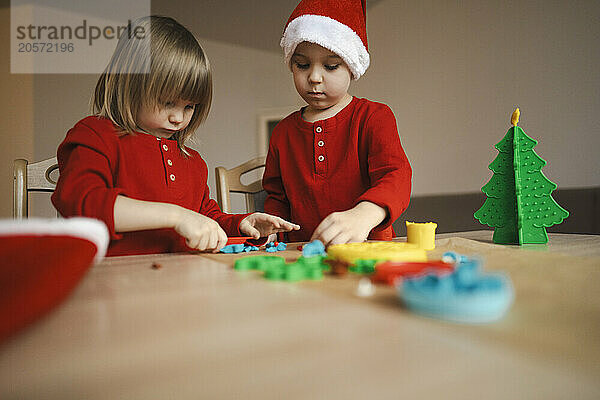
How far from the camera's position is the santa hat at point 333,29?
0.97 m

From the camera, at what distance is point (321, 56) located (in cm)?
100

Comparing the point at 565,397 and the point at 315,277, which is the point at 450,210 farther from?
the point at 565,397

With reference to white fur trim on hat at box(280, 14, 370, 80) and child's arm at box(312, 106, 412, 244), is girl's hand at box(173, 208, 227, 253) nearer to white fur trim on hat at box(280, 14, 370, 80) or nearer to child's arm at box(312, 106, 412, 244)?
child's arm at box(312, 106, 412, 244)

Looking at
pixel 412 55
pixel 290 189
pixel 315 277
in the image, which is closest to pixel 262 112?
pixel 412 55

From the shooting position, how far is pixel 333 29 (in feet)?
3.24

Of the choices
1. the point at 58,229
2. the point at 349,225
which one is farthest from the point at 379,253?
the point at 58,229

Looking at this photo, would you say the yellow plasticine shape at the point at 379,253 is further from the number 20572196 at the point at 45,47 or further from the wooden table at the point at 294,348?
the number 20572196 at the point at 45,47

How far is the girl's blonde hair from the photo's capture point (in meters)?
0.87

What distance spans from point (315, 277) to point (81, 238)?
0.22 meters

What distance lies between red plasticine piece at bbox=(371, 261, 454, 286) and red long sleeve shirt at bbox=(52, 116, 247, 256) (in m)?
0.44

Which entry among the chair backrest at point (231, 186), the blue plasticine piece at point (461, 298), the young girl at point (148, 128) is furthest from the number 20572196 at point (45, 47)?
the blue plasticine piece at point (461, 298)

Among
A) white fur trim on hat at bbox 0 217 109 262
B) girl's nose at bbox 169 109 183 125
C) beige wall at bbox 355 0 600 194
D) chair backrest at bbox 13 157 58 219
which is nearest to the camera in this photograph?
white fur trim on hat at bbox 0 217 109 262

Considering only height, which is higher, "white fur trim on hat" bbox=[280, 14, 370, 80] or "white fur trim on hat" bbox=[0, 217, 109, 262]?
"white fur trim on hat" bbox=[280, 14, 370, 80]

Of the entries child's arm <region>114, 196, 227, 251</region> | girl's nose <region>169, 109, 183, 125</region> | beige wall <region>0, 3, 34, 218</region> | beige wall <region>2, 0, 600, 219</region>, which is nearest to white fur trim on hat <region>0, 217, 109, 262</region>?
child's arm <region>114, 196, 227, 251</region>
